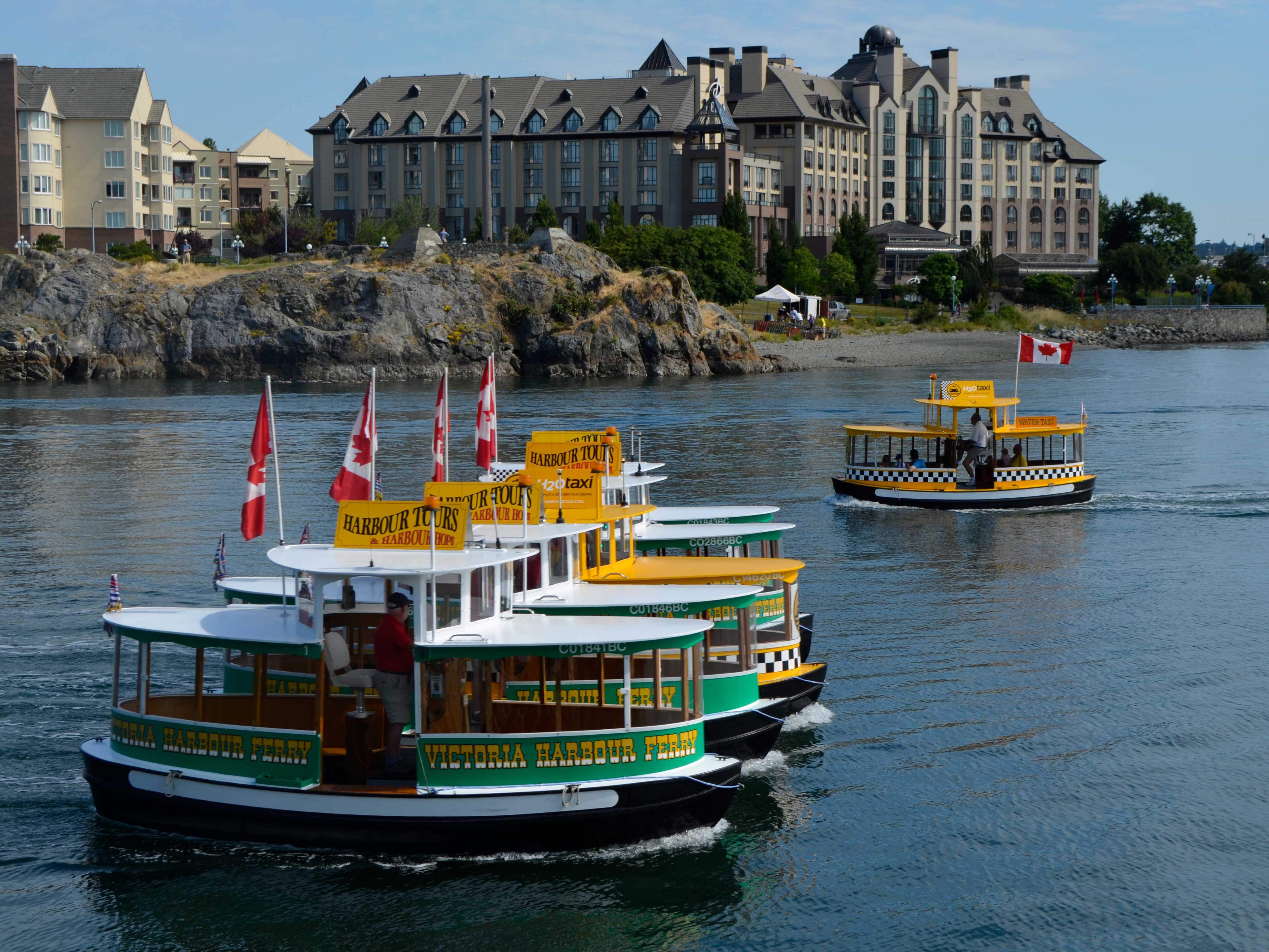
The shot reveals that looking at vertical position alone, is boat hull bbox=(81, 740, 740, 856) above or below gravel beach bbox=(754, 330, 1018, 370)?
below

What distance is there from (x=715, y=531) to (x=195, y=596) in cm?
1422

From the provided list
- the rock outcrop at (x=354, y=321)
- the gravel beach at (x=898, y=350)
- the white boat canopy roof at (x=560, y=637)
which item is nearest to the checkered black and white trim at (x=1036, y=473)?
the white boat canopy roof at (x=560, y=637)

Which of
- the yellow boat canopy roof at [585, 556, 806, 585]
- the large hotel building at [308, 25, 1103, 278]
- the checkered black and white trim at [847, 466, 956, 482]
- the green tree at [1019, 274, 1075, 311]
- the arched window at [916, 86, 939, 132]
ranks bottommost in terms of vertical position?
the checkered black and white trim at [847, 466, 956, 482]

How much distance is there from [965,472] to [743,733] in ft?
105

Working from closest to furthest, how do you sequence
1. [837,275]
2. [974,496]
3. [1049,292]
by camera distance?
1. [974,496]
2. [837,275]
3. [1049,292]

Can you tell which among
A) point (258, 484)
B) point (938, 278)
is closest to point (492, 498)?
point (258, 484)

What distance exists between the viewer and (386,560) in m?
19.5

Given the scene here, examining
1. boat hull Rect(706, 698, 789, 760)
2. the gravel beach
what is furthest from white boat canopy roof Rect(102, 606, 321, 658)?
the gravel beach

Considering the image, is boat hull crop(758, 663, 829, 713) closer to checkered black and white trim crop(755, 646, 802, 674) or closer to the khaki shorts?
checkered black and white trim crop(755, 646, 802, 674)

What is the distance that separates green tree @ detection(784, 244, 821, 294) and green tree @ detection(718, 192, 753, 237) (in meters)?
5.85

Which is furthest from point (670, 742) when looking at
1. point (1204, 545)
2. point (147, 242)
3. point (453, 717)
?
point (147, 242)

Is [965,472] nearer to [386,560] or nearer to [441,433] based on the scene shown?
[441,433]

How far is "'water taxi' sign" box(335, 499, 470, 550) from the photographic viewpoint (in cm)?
1981

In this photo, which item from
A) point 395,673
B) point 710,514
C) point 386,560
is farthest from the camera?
point 710,514
